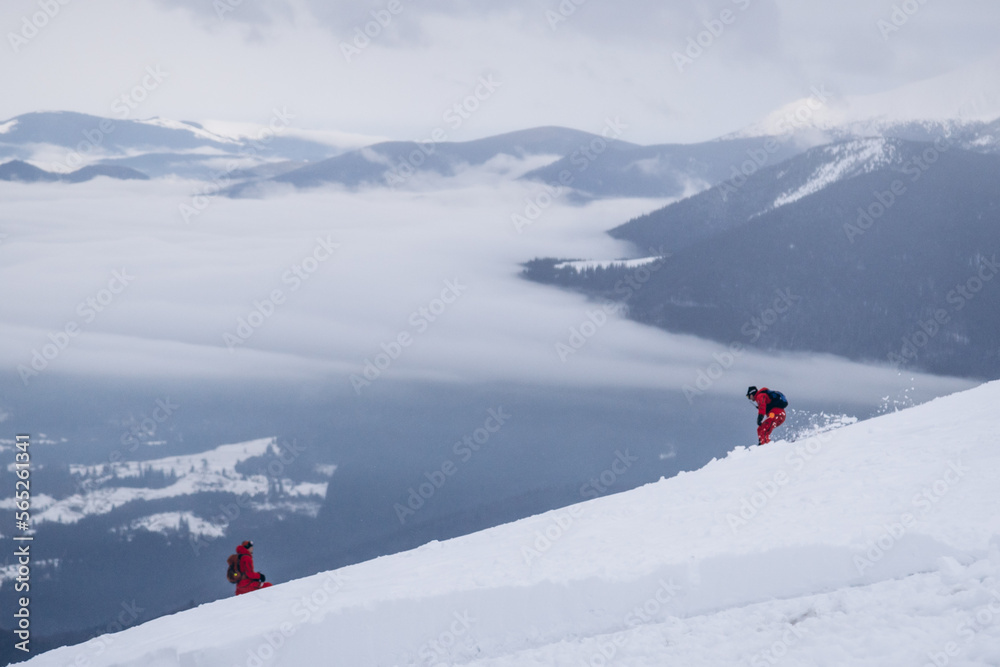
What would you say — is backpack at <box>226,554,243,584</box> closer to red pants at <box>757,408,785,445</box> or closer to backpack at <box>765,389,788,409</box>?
red pants at <box>757,408,785,445</box>

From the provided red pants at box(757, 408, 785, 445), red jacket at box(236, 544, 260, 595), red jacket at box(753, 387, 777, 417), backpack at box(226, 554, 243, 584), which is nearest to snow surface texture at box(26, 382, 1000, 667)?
backpack at box(226, 554, 243, 584)

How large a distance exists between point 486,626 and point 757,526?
15.4ft

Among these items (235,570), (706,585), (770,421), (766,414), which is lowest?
(706,585)

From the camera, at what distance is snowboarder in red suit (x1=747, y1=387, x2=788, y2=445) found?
19750 millimetres

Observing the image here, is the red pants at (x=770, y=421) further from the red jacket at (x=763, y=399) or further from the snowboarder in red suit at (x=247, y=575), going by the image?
the snowboarder in red suit at (x=247, y=575)

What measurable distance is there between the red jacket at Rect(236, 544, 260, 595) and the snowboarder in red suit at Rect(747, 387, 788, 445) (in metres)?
13.0

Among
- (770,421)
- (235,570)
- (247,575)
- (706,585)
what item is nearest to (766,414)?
(770,421)

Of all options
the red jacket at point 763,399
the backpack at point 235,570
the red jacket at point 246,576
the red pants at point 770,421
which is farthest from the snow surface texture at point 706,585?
the red pants at point 770,421

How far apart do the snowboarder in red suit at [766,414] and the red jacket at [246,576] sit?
42.7 feet

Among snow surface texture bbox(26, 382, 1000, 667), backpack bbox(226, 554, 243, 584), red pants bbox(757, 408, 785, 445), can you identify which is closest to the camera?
snow surface texture bbox(26, 382, 1000, 667)

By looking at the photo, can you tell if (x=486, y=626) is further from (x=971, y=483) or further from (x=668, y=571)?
(x=971, y=483)

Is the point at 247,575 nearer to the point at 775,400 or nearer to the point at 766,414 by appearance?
the point at 766,414

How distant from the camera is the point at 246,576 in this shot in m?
18.1

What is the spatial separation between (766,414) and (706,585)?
9588mm
